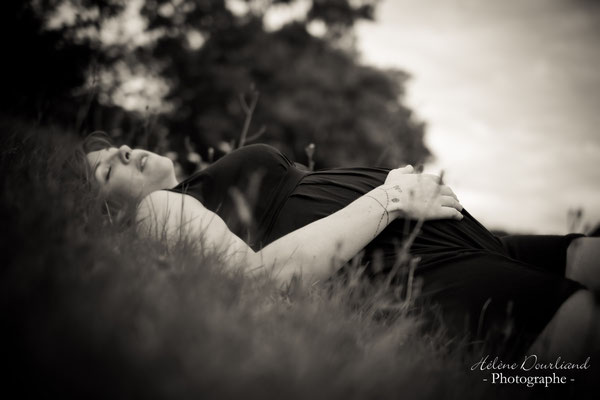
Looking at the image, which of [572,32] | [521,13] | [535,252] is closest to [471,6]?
[521,13]

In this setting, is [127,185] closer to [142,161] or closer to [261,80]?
[142,161]

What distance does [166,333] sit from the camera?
68cm

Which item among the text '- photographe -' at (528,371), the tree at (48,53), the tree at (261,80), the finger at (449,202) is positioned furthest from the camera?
the tree at (261,80)

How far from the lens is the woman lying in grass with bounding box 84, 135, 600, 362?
127 centimetres

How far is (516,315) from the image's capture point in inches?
50.4

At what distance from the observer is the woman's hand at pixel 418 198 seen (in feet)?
5.51

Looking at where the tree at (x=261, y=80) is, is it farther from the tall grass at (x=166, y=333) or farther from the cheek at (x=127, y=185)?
the tall grass at (x=166, y=333)

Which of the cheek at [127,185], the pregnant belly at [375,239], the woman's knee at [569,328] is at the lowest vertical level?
the woman's knee at [569,328]

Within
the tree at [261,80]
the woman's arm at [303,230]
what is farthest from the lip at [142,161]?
the tree at [261,80]

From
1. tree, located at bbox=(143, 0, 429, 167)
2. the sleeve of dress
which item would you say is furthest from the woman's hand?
tree, located at bbox=(143, 0, 429, 167)

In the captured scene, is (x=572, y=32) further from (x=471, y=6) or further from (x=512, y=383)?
(x=512, y=383)

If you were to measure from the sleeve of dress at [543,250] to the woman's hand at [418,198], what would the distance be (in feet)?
1.54

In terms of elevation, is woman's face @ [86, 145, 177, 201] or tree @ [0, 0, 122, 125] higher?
tree @ [0, 0, 122, 125]

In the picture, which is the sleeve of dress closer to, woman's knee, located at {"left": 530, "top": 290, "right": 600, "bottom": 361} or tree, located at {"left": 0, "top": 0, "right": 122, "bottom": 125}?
woman's knee, located at {"left": 530, "top": 290, "right": 600, "bottom": 361}
